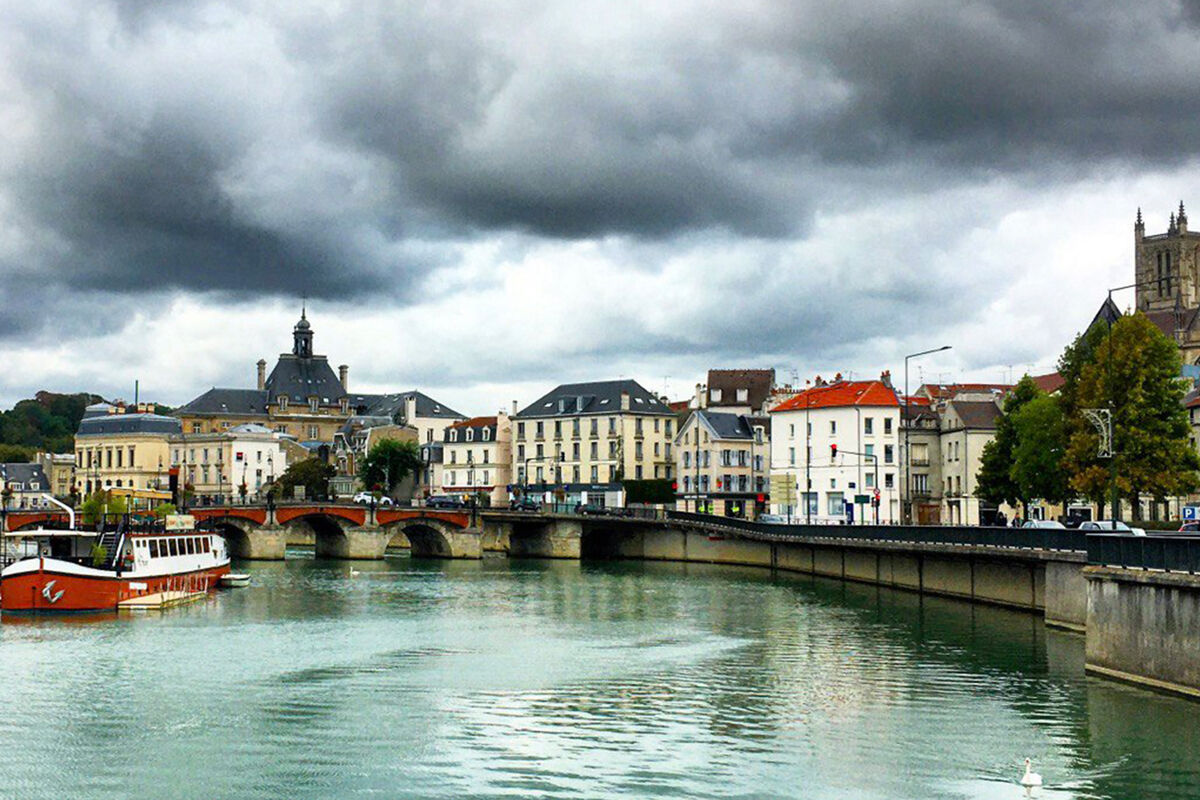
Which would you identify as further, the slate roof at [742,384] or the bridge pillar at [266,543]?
the slate roof at [742,384]

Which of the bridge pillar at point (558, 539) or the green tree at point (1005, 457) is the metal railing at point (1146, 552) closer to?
the green tree at point (1005, 457)

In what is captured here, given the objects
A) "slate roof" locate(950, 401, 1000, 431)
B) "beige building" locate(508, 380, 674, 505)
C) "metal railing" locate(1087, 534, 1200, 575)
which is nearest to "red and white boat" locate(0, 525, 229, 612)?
"metal railing" locate(1087, 534, 1200, 575)

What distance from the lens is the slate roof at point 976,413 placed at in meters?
127

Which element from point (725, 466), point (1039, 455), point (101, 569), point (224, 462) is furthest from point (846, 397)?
point (224, 462)

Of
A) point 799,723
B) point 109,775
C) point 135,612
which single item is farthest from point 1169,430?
point 109,775

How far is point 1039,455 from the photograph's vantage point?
9694 cm

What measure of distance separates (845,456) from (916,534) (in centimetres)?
4516

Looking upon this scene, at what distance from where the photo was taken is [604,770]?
1296 inches

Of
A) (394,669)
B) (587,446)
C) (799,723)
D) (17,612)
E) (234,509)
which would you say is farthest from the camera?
(587,446)

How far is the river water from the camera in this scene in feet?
106

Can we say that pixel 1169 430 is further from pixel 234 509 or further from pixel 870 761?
pixel 234 509

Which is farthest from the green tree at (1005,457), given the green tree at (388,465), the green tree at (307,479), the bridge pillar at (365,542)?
the green tree at (307,479)

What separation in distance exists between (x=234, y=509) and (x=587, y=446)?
47.4m

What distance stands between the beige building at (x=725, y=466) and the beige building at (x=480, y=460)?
28025 millimetres
